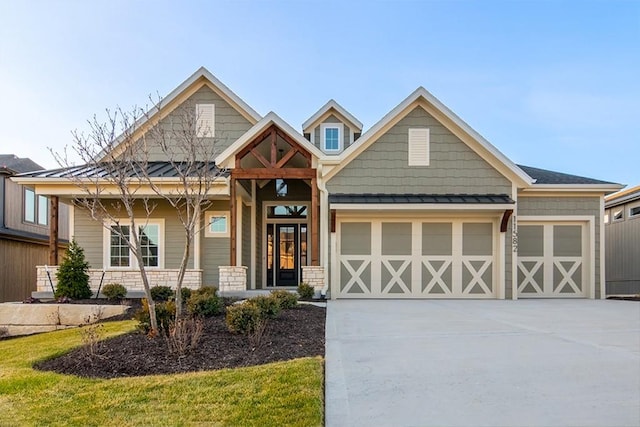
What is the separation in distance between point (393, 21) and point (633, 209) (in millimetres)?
11957

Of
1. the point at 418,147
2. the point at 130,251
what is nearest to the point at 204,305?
the point at 130,251

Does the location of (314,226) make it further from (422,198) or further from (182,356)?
(182,356)

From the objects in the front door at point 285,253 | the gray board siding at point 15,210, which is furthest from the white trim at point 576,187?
the gray board siding at point 15,210

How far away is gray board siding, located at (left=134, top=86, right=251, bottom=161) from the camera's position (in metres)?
14.0

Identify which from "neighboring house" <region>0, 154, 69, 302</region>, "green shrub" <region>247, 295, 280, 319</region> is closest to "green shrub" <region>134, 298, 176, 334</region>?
"green shrub" <region>247, 295, 280, 319</region>

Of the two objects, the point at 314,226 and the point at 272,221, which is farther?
the point at 272,221

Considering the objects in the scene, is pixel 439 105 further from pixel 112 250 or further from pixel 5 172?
pixel 5 172

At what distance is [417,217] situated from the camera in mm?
12242

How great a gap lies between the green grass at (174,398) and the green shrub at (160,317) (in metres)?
1.55

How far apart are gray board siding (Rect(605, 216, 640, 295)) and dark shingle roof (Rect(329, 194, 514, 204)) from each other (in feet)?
27.7

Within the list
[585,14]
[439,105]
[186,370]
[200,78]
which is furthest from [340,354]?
[585,14]

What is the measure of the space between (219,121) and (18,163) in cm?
1233

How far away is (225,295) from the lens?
11312 mm

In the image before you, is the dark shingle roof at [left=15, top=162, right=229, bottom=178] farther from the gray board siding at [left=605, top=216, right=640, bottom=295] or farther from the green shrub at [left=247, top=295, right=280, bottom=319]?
the gray board siding at [left=605, top=216, right=640, bottom=295]
